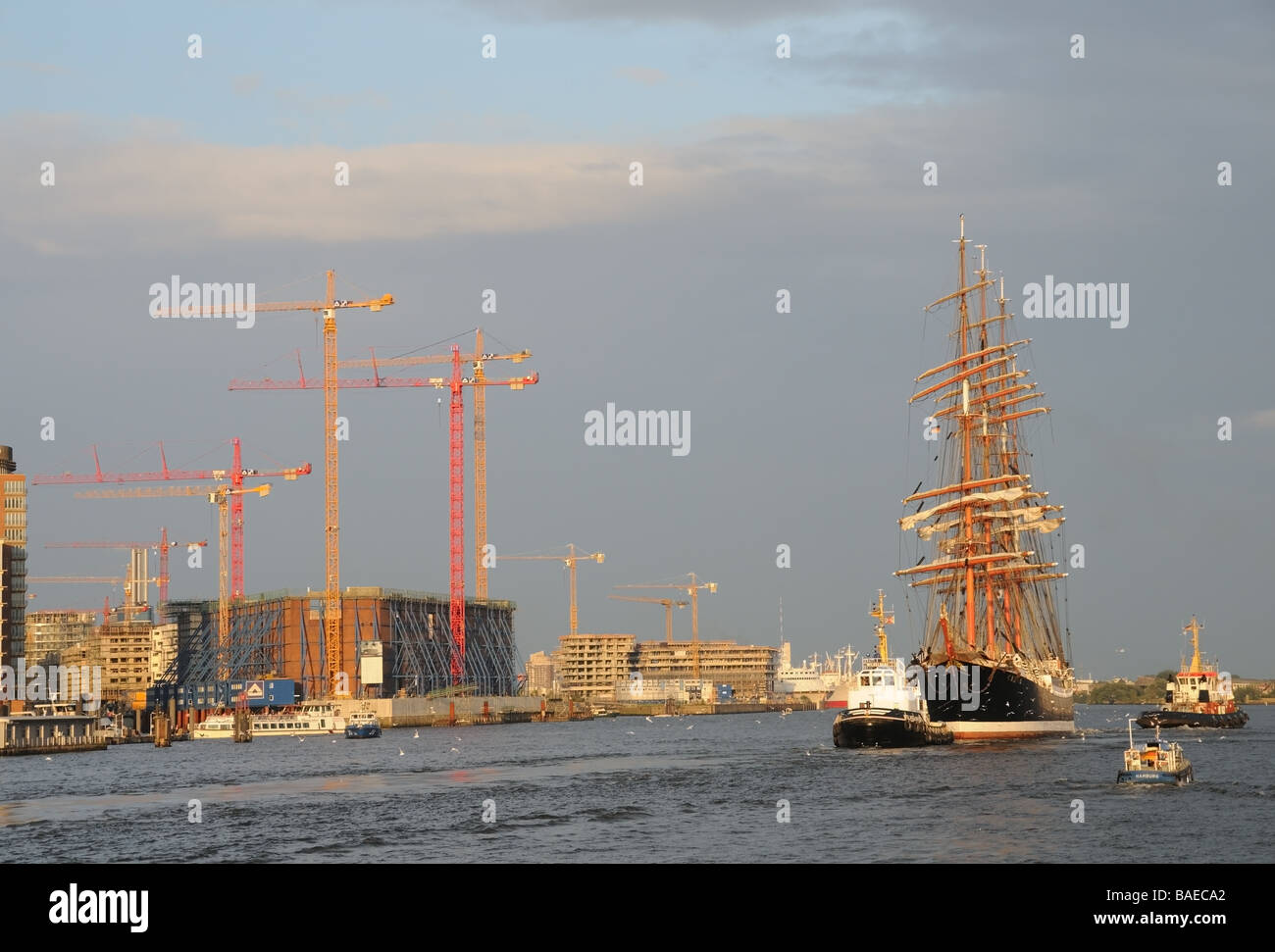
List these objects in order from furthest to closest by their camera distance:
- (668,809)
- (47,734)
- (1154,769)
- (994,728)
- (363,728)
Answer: (363,728) → (47,734) → (994,728) → (1154,769) → (668,809)

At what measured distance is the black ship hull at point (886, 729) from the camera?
106m

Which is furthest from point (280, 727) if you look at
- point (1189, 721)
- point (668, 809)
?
point (668, 809)

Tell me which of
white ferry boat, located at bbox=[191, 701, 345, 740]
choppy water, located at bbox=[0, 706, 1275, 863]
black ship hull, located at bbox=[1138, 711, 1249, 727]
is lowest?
white ferry boat, located at bbox=[191, 701, 345, 740]

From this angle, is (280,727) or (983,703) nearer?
(983,703)

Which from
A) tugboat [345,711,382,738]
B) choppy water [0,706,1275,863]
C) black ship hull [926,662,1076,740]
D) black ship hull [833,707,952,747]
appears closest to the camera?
choppy water [0,706,1275,863]

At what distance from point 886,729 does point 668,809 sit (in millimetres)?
44409

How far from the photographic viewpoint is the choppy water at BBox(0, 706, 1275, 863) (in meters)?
49.7

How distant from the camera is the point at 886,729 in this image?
106062 millimetres

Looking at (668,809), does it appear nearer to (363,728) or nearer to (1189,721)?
(1189,721)

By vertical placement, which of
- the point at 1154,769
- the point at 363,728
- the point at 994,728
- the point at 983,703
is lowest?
the point at 363,728

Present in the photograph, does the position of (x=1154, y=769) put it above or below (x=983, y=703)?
above

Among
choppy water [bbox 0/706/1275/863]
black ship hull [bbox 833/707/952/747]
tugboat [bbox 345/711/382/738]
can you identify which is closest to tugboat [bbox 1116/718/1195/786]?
choppy water [bbox 0/706/1275/863]

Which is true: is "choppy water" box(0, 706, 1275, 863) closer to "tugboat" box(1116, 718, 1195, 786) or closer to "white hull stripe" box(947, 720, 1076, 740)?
"tugboat" box(1116, 718, 1195, 786)

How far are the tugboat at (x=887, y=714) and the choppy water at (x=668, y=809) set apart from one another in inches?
136
